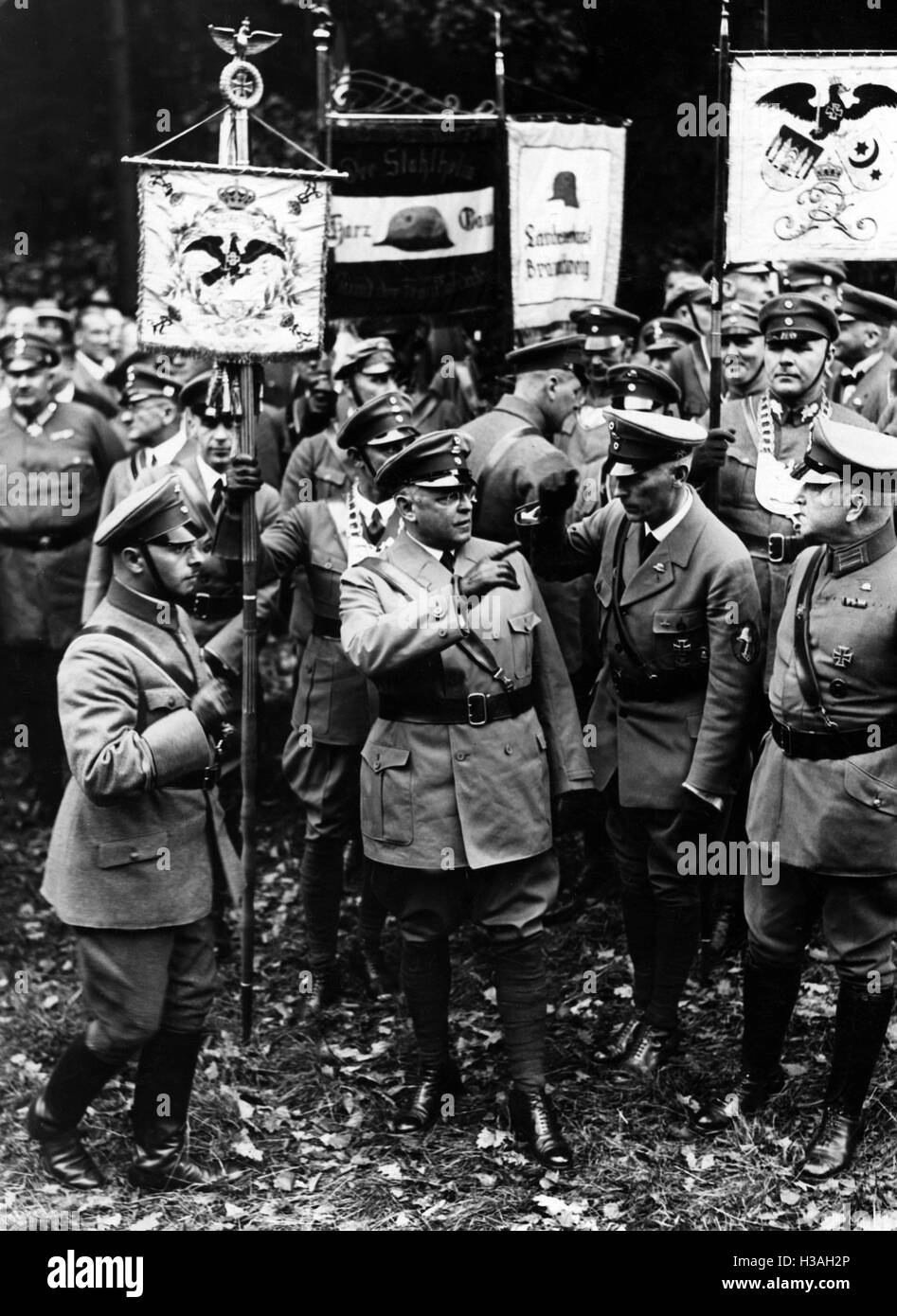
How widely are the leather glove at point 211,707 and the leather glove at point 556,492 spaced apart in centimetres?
193

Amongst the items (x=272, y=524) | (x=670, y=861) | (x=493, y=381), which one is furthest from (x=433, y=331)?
(x=670, y=861)

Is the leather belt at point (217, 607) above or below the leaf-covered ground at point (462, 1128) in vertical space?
above

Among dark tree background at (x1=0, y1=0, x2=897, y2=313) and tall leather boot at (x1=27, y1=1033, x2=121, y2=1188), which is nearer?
tall leather boot at (x1=27, y1=1033, x2=121, y2=1188)

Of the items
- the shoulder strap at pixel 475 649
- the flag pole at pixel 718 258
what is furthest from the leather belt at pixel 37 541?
the flag pole at pixel 718 258

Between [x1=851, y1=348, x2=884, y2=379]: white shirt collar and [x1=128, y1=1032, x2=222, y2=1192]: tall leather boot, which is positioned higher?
[x1=851, y1=348, x2=884, y2=379]: white shirt collar

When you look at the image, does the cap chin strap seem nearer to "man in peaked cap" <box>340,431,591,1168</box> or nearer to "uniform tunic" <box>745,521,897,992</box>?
"man in peaked cap" <box>340,431,591,1168</box>

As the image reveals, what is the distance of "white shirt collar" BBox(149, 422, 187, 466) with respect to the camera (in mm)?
8016

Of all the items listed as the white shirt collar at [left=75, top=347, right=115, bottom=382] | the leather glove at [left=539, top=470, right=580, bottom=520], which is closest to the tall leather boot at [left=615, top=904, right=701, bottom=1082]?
the leather glove at [left=539, top=470, right=580, bottom=520]

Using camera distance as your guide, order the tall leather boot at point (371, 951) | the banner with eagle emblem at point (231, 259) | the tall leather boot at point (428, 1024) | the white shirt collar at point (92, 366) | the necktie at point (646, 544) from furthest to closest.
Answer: the white shirt collar at point (92, 366) → the tall leather boot at point (371, 951) → the banner with eagle emblem at point (231, 259) → the necktie at point (646, 544) → the tall leather boot at point (428, 1024)

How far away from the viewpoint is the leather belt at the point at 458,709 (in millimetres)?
5672

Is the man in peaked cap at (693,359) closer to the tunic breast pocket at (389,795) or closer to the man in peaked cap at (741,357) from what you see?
the man in peaked cap at (741,357)

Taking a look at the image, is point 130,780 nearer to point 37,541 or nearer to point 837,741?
point 837,741

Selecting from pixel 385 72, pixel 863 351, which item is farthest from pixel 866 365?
pixel 385 72

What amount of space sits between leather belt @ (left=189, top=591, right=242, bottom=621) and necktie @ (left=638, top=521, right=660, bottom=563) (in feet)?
6.88
